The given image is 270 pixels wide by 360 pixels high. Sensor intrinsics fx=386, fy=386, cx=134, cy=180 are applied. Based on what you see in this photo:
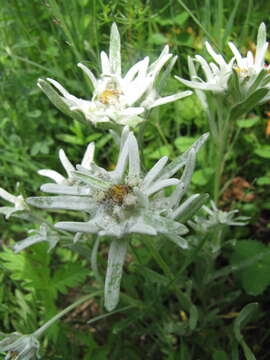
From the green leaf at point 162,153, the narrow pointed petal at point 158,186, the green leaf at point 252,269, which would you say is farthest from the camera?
the green leaf at point 162,153

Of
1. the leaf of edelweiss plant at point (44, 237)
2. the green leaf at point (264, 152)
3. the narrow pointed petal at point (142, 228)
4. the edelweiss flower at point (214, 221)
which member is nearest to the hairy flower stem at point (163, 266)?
the narrow pointed petal at point (142, 228)

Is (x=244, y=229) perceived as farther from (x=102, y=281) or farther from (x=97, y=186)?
(x=97, y=186)

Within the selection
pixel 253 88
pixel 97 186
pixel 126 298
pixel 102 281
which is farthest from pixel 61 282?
pixel 253 88

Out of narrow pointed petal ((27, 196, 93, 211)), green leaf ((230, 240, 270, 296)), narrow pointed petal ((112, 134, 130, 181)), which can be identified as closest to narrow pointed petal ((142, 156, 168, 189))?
narrow pointed petal ((112, 134, 130, 181))

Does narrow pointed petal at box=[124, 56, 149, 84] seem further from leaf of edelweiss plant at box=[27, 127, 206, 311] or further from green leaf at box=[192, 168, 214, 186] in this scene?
green leaf at box=[192, 168, 214, 186]

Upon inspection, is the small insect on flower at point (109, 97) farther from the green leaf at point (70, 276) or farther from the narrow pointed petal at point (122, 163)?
the green leaf at point (70, 276)

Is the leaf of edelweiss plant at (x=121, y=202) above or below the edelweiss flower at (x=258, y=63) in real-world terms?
below
